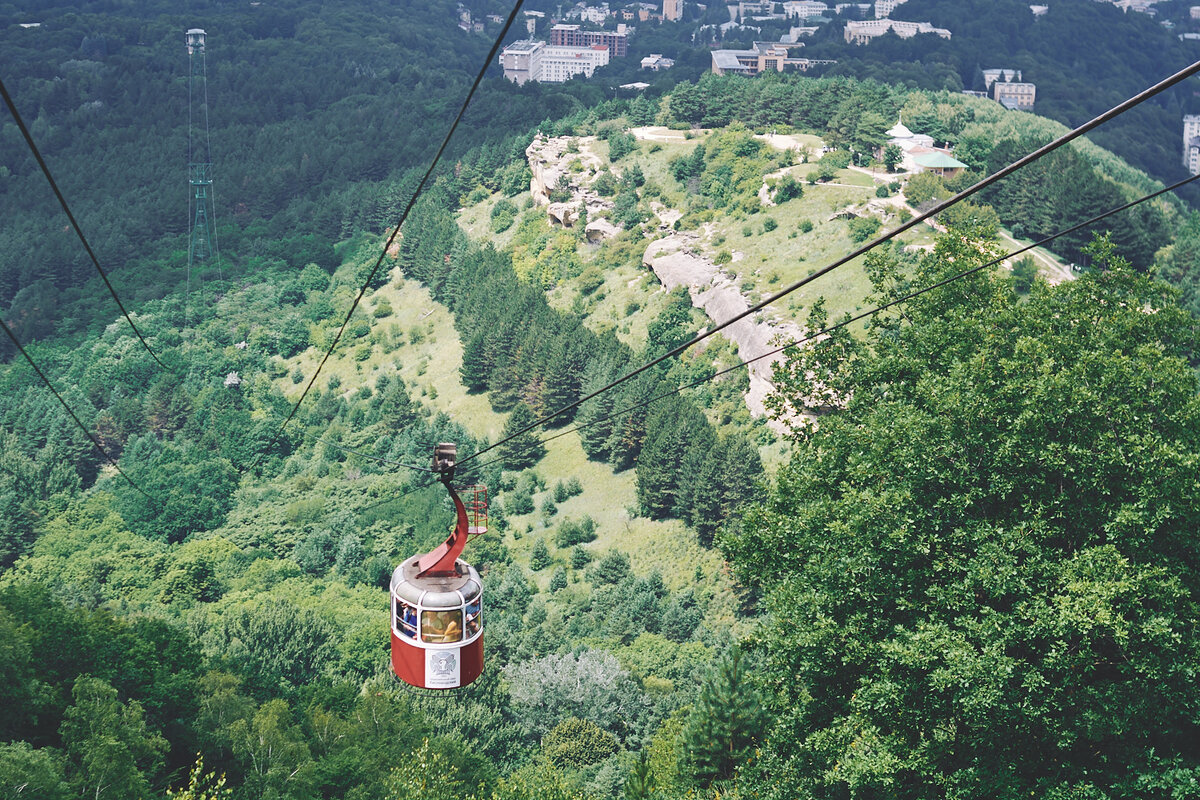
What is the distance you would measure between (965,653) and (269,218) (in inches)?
6888

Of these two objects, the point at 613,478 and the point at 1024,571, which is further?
the point at 613,478

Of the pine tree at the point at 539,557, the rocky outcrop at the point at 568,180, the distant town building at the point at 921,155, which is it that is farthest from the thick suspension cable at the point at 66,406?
the distant town building at the point at 921,155

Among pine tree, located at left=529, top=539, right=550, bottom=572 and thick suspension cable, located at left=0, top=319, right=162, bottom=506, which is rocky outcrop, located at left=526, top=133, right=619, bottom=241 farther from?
thick suspension cable, located at left=0, top=319, right=162, bottom=506

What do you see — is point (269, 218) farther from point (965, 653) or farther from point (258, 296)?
point (965, 653)

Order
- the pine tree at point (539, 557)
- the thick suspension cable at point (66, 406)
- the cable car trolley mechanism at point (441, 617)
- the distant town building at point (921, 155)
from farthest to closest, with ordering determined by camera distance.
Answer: the distant town building at point (921, 155) < the pine tree at point (539, 557) < the cable car trolley mechanism at point (441, 617) < the thick suspension cable at point (66, 406)

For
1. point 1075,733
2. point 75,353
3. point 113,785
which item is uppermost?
point 1075,733

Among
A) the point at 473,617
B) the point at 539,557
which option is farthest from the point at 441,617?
the point at 539,557

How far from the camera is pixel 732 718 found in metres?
43.9

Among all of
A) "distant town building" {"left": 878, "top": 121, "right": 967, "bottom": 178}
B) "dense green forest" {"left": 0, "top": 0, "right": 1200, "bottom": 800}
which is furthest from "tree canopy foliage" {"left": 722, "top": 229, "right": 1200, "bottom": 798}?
"distant town building" {"left": 878, "top": 121, "right": 967, "bottom": 178}

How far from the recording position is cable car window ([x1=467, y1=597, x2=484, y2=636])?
2595 cm

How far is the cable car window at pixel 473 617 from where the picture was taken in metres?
26.0

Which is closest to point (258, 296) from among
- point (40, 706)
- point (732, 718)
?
point (40, 706)

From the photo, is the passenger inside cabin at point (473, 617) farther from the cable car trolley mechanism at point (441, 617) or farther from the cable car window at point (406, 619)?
the cable car window at point (406, 619)

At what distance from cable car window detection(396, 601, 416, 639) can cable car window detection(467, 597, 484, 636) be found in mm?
1195
